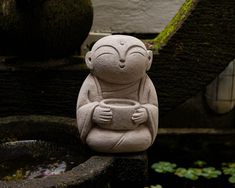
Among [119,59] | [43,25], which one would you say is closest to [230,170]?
[119,59]

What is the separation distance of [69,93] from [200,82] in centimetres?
104

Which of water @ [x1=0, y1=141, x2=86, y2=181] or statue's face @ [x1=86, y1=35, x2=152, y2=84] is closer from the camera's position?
statue's face @ [x1=86, y1=35, x2=152, y2=84]

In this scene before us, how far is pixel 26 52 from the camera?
3.10 m

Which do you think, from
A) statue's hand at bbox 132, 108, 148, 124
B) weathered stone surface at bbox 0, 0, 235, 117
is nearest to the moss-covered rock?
weathered stone surface at bbox 0, 0, 235, 117

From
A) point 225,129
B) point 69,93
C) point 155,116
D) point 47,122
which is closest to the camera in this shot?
point 155,116

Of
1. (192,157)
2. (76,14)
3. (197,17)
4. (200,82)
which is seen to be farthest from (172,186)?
(76,14)

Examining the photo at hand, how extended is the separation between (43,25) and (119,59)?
775mm

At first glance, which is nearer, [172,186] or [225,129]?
[172,186]

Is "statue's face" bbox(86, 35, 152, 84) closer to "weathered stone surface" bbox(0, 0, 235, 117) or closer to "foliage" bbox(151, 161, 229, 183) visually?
"weathered stone surface" bbox(0, 0, 235, 117)

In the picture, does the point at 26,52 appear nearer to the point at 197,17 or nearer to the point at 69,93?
the point at 69,93

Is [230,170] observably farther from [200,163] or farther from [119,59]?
[119,59]

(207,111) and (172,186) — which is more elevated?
(207,111)

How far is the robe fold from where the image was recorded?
2.55 m

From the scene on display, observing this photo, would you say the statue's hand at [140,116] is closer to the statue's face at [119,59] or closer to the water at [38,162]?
the statue's face at [119,59]
